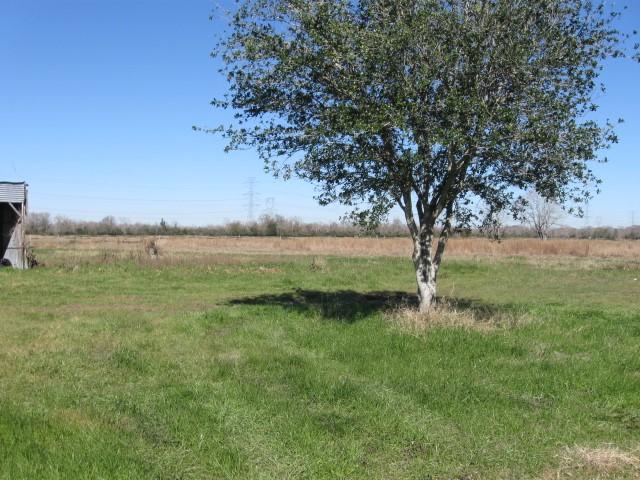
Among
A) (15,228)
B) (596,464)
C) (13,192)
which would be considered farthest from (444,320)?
(13,192)

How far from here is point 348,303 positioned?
18281 millimetres

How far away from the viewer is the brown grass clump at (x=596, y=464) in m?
5.60

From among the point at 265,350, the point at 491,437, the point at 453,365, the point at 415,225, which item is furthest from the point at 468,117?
the point at 491,437

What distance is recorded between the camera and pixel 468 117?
468 inches

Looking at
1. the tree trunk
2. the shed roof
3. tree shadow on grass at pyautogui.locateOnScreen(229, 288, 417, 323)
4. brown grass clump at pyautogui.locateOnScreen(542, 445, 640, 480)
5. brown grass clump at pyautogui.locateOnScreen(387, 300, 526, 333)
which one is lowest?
→ brown grass clump at pyautogui.locateOnScreen(542, 445, 640, 480)

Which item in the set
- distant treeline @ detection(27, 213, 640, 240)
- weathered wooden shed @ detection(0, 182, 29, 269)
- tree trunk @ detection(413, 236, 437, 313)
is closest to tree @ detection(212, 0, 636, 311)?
tree trunk @ detection(413, 236, 437, 313)

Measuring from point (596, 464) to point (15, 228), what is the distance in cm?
2965

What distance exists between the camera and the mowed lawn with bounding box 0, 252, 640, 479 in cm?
586

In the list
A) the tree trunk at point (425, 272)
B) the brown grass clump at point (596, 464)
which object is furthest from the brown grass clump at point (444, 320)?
the brown grass clump at point (596, 464)

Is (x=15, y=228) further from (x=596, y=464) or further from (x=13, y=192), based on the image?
(x=596, y=464)

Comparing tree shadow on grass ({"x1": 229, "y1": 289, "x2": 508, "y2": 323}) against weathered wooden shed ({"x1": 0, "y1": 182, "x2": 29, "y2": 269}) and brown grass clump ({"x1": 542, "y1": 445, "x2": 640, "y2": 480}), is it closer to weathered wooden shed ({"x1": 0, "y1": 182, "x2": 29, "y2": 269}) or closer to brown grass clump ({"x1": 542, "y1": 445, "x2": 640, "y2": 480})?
brown grass clump ({"x1": 542, "y1": 445, "x2": 640, "y2": 480})

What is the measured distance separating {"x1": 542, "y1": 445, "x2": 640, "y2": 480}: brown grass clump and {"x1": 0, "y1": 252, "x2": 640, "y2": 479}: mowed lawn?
2cm

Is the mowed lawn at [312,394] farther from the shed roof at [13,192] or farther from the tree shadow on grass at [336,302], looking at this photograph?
the shed roof at [13,192]

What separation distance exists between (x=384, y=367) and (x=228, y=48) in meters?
8.23
